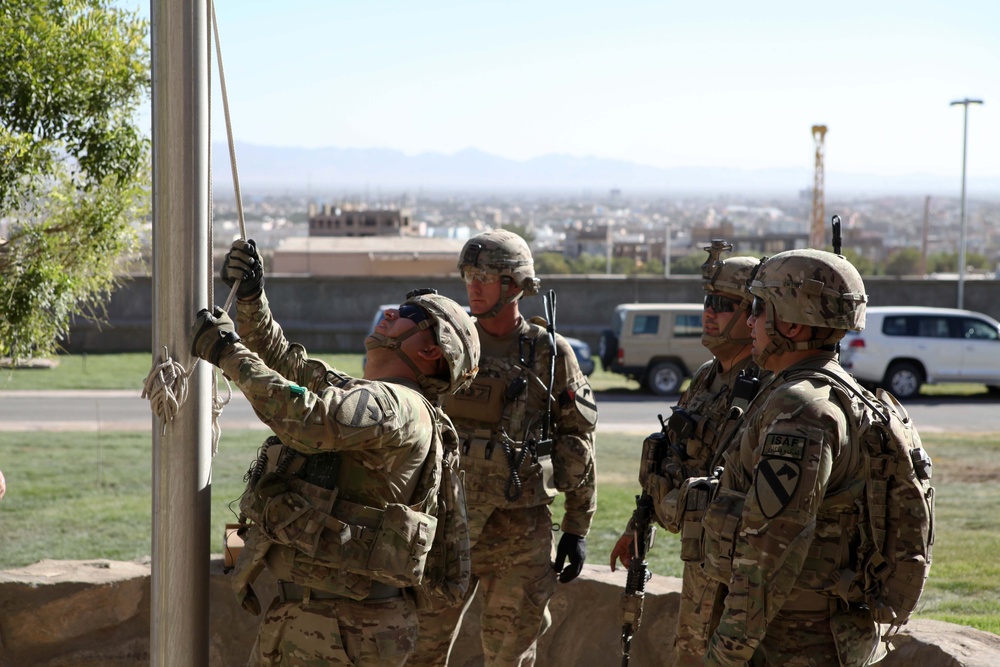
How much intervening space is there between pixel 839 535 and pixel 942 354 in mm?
19267

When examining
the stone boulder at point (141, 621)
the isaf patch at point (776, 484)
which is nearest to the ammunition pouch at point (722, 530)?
the isaf patch at point (776, 484)

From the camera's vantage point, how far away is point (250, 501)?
3762 millimetres

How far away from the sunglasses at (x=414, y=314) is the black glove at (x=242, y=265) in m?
0.53

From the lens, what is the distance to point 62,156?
22.7 feet

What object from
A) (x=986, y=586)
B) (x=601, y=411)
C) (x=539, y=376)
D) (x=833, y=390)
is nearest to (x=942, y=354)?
(x=601, y=411)

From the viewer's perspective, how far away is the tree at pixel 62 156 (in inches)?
250

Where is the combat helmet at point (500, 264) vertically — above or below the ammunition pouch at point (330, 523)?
above

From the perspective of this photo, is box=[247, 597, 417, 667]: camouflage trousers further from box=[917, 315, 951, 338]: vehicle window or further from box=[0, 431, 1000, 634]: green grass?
box=[917, 315, 951, 338]: vehicle window

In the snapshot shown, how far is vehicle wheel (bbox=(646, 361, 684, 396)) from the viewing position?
22.1 metres

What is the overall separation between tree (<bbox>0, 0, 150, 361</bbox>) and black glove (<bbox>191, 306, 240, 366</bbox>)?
3.24 meters

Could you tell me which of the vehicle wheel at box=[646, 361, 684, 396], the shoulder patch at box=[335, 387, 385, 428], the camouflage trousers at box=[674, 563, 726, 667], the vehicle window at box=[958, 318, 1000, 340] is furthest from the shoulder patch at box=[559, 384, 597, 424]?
the vehicle window at box=[958, 318, 1000, 340]

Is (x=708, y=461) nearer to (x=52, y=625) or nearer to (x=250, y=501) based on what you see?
(x=250, y=501)

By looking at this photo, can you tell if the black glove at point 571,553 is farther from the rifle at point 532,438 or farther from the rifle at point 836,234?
the rifle at point 836,234

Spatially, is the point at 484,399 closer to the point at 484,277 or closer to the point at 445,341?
the point at 484,277
